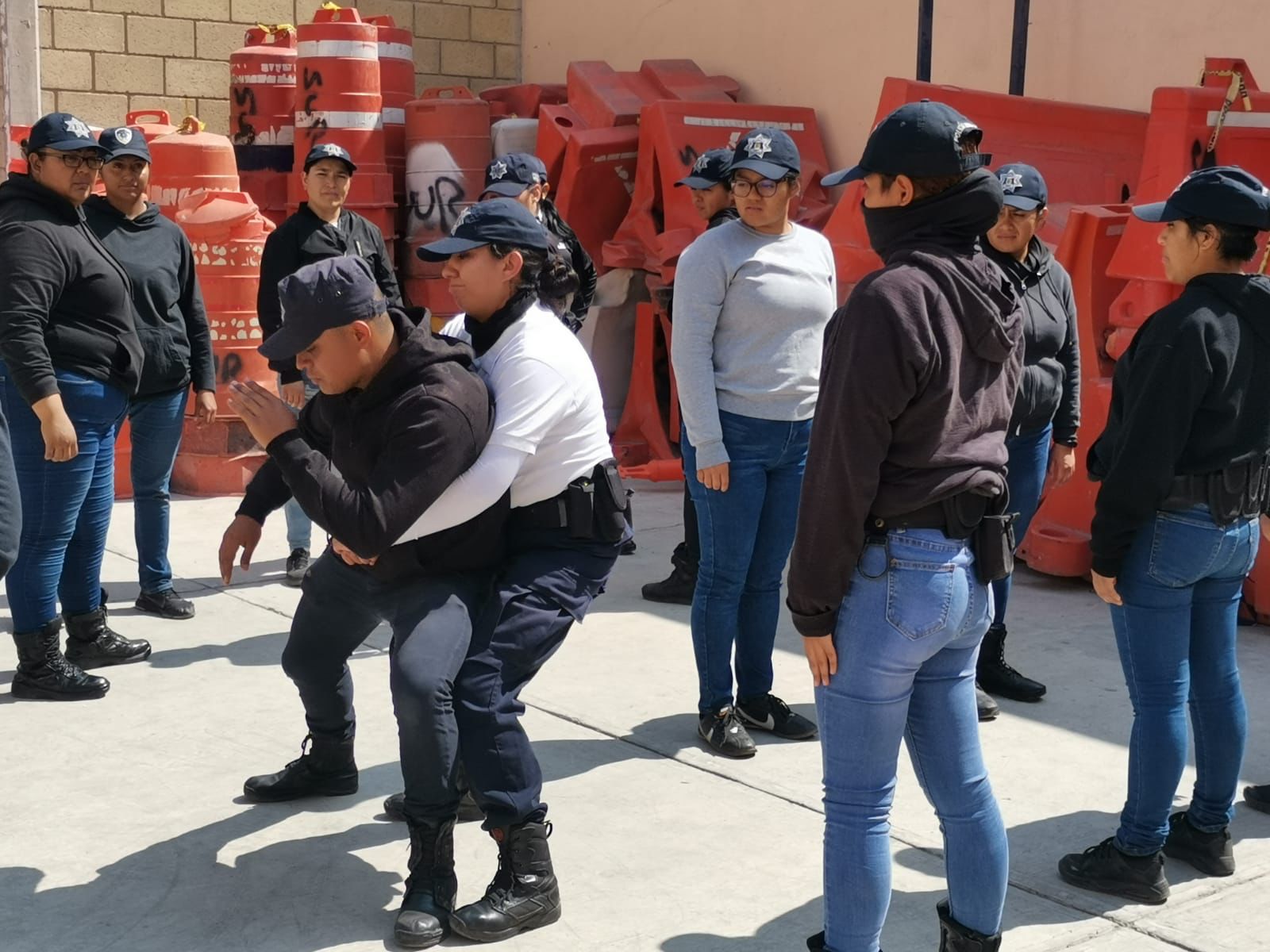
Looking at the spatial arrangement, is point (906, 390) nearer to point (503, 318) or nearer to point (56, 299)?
point (503, 318)

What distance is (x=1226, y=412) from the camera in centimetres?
344

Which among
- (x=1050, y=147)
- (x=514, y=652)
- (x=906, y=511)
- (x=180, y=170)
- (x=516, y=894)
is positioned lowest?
(x=516, y=894)

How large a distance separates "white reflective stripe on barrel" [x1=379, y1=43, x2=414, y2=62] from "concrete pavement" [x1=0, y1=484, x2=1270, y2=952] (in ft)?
18.2

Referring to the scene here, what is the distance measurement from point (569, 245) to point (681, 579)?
1.47m

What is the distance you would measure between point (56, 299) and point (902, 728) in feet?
10.7

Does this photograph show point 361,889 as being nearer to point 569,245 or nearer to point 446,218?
point 569,245

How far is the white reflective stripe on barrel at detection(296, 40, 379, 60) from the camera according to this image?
9.37 metres

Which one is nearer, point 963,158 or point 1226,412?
point 963,158

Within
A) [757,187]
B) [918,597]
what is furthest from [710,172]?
[918,597]

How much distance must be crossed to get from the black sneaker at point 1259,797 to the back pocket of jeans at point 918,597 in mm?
1895

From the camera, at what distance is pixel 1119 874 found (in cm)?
362

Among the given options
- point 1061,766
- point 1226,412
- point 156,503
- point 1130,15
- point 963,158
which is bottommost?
point 1061,766

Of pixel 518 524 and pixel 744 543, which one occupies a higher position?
pixel 518 524

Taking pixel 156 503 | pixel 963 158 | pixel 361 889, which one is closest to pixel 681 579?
pixel 156 503
